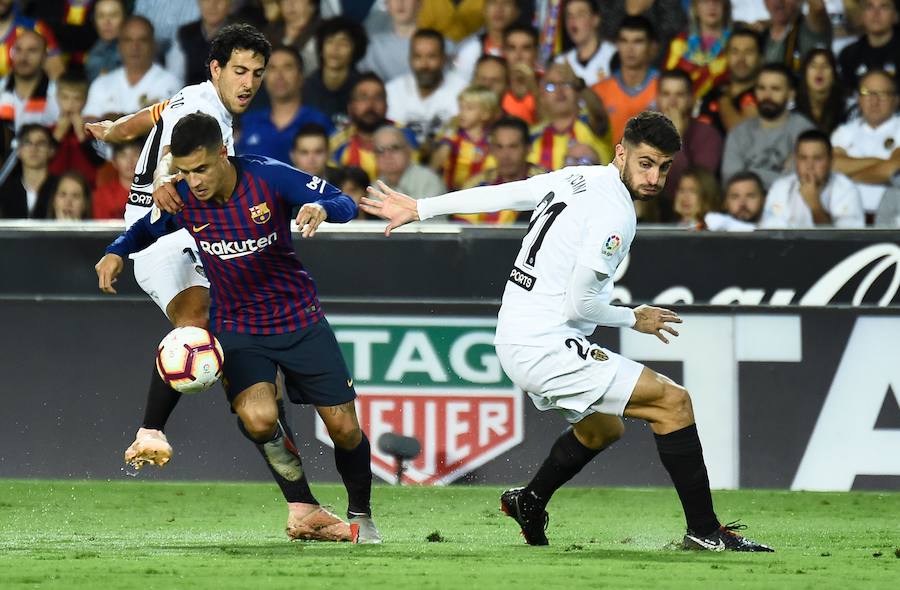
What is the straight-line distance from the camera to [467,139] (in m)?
9.95

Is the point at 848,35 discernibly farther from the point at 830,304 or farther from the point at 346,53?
the point at 346,53

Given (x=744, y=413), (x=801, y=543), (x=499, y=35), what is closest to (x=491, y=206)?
(x=801, y=543)

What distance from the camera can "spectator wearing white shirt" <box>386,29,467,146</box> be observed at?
1030 cm

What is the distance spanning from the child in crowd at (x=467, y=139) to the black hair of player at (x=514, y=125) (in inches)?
12.9

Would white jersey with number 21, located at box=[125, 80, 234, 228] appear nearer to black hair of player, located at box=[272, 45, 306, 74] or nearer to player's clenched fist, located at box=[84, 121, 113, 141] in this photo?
player's clenched fist, located at box=[84, 121, 113, 141]

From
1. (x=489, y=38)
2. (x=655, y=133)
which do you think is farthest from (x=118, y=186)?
(x=655, y=133)

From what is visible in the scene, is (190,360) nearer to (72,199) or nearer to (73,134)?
(72,199)

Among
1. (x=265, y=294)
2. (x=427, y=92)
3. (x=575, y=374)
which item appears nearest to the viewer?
(x=575, y=374)

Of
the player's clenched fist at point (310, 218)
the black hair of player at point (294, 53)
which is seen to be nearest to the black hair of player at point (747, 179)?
the black hair of player at point (294, 53)

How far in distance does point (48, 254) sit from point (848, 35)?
5.40m

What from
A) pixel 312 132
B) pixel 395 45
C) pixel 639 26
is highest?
pixel 639 26

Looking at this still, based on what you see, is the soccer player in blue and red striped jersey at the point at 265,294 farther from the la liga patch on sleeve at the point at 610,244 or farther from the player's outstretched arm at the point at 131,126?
the la liga patch on sleeve at the point at 610,244

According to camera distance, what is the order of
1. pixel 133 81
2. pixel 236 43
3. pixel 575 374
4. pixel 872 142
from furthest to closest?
pixel 133 81, pixel 872 142, pixel 236 43, pixel 575 374

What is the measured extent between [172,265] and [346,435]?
1.29 metres
